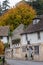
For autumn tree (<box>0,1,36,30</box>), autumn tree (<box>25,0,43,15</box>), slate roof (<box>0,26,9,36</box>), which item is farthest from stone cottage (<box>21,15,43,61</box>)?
autumn tree (<box>25,0,43,15</box>)

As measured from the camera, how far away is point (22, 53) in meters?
59.5

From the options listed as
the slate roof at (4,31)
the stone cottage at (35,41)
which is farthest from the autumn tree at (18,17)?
the stone cottage at (35,41)

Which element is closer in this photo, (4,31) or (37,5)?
(4,31)

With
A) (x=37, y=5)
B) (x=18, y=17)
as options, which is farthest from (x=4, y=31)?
(x=37, y=5)

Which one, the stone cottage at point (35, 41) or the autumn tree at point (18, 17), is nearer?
the stone cottage at point (35, 41)

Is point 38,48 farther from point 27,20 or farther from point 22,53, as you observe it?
point 27,20

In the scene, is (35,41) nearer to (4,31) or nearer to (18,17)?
(4,31)

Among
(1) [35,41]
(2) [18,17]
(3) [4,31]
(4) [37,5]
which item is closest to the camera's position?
(1) [35,41]

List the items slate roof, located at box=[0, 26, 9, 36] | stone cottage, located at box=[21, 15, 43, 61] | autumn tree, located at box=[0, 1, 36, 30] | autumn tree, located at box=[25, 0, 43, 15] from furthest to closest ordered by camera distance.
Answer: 1. autumn tree, located at box=[25, 0, 43, 15]
2. autumn tree, located at box=[0, 1, 36, 30]
3. slate roof, located at box=[0, 26, 9, 36]
4. stone cottage, located at box=[21, 15, 43, 61]

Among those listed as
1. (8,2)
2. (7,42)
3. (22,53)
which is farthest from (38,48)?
(8,2)

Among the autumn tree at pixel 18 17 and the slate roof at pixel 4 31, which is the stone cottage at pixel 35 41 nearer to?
the slate roof at pixel 4 31

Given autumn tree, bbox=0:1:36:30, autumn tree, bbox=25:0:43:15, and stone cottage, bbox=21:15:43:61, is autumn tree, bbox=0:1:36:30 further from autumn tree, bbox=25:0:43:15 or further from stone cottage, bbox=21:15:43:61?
stone cottage, bbox=21:15:43:61

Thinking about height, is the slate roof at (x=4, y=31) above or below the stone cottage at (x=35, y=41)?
above

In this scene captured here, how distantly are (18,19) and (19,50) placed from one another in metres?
32.3
